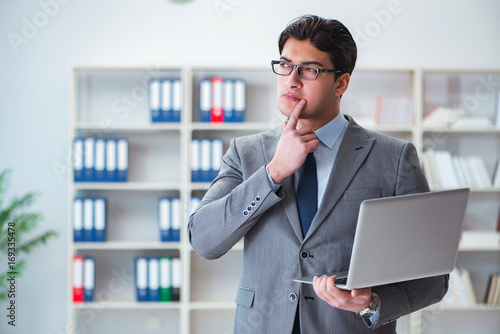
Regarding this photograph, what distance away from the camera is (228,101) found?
150 inches

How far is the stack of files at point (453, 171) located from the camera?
382 centimetres

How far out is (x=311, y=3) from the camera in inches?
158

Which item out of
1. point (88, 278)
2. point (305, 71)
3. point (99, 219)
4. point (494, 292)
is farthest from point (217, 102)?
point (305, 71)

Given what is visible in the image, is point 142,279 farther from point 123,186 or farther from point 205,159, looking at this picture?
point 205,159

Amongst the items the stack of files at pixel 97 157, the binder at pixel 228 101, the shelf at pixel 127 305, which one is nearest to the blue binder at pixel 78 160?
the stack of files at pixel 97 157

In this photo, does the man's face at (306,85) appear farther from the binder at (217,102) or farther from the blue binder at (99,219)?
the blue binder at (99,219)

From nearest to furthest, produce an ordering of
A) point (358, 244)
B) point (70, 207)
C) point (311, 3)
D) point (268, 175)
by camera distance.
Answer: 1. point (358, 244)
2. point (268, 175)
3. point (70, 207)
4. point (311, 3)

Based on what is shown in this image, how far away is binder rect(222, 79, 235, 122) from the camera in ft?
12.5

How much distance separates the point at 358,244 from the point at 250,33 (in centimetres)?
315

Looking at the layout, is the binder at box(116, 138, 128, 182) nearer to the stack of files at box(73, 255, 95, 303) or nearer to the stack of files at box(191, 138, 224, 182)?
the stack of files at box(191, 138, 224, 182)

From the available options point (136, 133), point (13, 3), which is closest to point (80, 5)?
point (13, 3)

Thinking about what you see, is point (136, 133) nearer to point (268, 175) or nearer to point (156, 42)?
point (156, 42)

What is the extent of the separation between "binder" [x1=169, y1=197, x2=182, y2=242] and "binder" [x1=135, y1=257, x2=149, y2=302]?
0.25 m

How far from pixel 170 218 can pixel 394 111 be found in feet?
5.65
